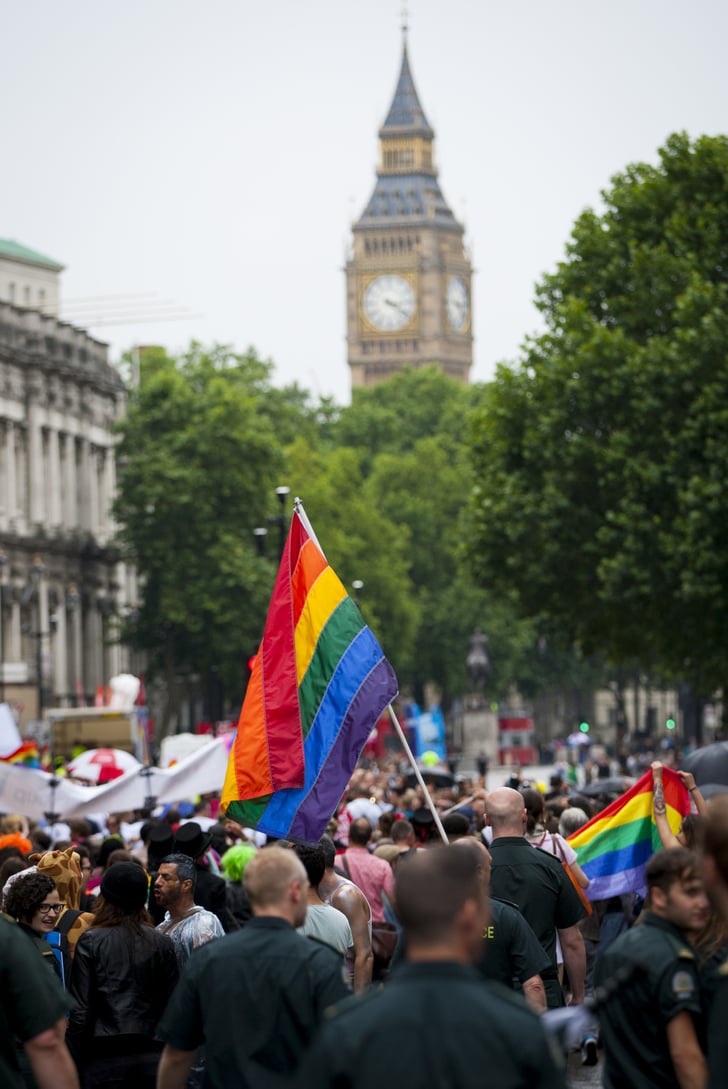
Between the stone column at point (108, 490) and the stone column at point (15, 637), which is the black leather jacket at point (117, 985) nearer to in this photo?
the stone column at point (15, 637)

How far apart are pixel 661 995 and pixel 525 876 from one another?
11.4 feet

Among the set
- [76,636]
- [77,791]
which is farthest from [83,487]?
[77,791]

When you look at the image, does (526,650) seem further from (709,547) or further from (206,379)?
(709,547)

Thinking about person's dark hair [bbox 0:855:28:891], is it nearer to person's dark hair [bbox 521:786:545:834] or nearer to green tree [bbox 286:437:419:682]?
person's dark hair [bbox 521:786:545:834]

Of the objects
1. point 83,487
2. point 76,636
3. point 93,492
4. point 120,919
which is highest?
point 83,487

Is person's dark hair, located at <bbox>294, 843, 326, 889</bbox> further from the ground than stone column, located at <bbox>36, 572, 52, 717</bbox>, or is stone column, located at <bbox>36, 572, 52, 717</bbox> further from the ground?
stone column, located at <bbox>36, 572, 52, 717</bbox>

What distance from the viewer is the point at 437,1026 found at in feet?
18.1

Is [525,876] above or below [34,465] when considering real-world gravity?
below

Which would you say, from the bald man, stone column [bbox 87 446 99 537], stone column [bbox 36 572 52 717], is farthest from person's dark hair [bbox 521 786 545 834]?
stone column [bbox 87 446 99 537]

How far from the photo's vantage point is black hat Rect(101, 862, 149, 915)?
32.6ft

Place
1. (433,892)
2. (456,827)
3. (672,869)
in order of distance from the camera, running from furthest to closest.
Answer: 1. (456,827)
2. (672,869)
3. (433,892)

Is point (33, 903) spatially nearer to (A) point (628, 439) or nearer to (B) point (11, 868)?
(B) point (11, 868)

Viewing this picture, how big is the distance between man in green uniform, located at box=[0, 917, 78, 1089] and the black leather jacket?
7.43 ft

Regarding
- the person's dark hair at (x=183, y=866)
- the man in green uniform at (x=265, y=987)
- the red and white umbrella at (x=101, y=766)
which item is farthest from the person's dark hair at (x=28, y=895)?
the red and white umbrella at (x=101, y=766)
